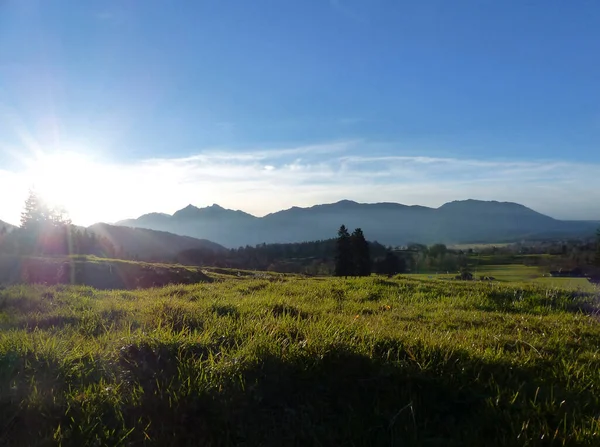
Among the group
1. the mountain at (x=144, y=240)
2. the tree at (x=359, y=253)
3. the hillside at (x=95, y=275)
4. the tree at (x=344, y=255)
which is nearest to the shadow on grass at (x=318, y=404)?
the hillside at (x=95, y=275)

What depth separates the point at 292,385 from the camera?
11.7 ft

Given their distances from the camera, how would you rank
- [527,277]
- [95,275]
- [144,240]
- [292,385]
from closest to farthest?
[292,385]
[95,275]
[527,277]
[144,240]

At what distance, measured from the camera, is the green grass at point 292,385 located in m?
3.00

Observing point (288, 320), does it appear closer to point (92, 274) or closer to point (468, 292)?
point (468, 292)

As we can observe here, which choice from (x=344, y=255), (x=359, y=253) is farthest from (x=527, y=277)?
(x=344, y=255)

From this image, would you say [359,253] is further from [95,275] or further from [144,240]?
[144,240]

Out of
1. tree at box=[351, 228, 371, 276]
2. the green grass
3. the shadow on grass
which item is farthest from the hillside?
tree at box=[351, 228, 371, 276]

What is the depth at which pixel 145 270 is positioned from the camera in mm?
19203

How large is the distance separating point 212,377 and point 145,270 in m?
17.0

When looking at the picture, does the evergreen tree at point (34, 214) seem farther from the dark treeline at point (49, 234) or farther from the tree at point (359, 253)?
the tree at point (359, 253)

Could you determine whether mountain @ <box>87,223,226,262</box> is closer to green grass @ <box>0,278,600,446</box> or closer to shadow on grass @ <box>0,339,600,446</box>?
green grass @ <box>0,278,600,446</box>

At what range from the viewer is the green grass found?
3000 mm

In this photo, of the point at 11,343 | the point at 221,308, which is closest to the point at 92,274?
the point at 221,308

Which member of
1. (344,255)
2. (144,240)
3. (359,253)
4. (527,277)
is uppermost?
(144,240)
